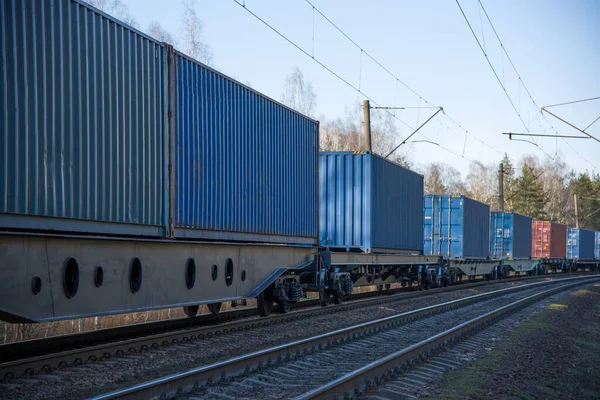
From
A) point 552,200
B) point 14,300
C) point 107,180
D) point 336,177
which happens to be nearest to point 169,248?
point 107,180

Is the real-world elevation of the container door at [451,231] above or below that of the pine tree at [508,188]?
below

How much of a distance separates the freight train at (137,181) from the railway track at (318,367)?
5.90ft

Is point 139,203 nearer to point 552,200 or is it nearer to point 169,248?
point 169,248

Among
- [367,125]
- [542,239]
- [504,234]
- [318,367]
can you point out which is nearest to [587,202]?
[542,239]

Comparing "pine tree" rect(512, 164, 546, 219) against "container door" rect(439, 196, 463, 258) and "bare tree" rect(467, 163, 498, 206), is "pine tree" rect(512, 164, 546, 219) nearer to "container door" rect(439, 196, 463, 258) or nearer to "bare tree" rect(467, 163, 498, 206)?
"bare tree" rect(467, 163, 498, 206)

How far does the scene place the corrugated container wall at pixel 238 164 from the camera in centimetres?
1086

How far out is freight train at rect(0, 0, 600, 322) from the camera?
291 inches

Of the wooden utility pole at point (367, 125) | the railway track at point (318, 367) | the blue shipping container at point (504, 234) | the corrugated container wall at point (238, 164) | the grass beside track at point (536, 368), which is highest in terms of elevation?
the wooden utility pole at point (367, 125)

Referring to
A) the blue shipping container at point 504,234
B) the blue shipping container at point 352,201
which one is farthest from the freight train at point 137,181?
the blue shipping container at point 504,234

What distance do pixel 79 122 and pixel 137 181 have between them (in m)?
1.42

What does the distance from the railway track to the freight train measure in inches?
70.8

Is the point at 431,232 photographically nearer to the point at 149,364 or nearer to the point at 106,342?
the point at 106,342

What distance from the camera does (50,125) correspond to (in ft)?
25.5

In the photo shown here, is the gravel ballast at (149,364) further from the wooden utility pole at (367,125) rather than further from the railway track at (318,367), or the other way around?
the wooden utility pole at (367,125)
